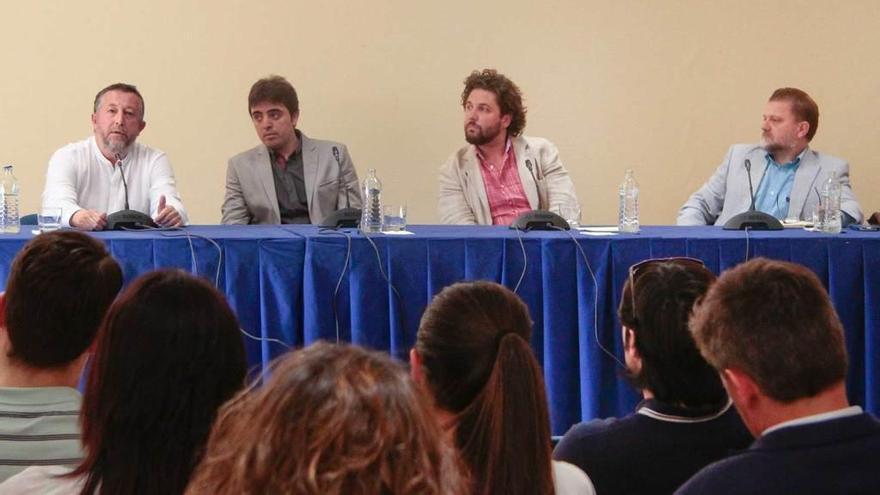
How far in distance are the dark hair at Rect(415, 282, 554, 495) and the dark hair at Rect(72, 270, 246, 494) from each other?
0.96ft

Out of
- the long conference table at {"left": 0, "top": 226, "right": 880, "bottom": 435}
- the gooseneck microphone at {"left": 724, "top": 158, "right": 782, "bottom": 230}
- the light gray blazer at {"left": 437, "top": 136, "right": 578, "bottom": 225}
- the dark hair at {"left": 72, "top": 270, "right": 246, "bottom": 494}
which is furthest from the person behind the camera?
the light gray blazer at {"left": 437, "top": 136, "right": 578, "bottom": 225}

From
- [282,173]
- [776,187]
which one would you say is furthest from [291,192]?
[776,187]

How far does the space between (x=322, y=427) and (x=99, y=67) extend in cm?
438

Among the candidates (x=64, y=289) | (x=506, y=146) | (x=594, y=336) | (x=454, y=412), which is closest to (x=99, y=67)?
(x=506, y=146)

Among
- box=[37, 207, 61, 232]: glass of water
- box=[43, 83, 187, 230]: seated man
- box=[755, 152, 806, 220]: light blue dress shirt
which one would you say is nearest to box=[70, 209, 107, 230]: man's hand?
box=[37, 207, 61, 232]: glass of water

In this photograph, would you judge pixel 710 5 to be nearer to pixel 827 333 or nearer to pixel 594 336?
pixel 594 336

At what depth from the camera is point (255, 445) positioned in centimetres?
74

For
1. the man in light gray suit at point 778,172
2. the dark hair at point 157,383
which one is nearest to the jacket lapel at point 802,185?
the man in light gray suit at point 778,172

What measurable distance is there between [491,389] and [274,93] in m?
3.17

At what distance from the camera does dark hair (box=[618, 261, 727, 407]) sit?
1.58m

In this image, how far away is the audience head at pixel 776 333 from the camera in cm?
132

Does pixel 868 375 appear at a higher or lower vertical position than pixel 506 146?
lower

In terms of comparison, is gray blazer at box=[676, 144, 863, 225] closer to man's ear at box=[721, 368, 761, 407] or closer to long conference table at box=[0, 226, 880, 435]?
long conference table at box=[0, 226, 880, 435]

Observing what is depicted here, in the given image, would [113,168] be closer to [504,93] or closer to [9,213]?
[9,213]
